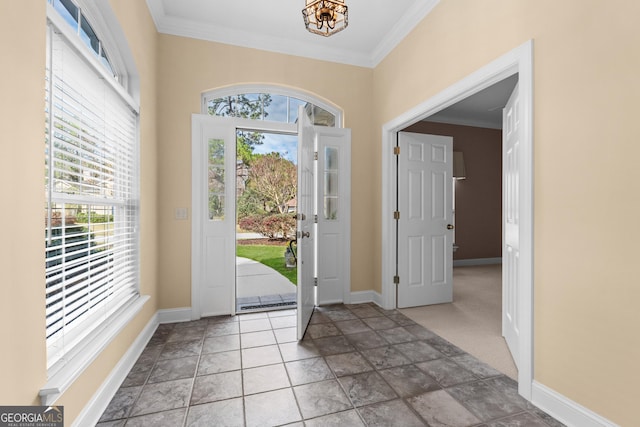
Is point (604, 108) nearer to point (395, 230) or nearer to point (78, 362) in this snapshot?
point (395, 230)

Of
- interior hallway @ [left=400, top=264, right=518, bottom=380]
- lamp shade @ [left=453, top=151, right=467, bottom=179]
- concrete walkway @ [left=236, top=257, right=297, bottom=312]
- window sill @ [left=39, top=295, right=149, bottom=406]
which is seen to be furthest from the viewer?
lamp shade @ [left=453, top=151, right=467, bottom=179]

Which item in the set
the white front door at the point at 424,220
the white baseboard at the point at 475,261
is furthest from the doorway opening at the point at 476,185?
the white front door at the point at 424,220

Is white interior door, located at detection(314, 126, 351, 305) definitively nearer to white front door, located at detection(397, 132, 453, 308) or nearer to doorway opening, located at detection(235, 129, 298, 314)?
white front door, located at detection(397, 132, 453, 308)

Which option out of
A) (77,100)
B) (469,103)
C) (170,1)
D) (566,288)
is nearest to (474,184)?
(469,103)

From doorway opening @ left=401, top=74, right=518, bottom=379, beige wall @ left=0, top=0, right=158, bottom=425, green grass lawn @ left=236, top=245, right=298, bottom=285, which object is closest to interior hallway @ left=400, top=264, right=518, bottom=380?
doorway opening @ left=401, top=74, right=518, bottom=379

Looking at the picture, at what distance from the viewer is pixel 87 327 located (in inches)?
64.2

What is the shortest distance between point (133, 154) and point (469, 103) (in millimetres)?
4800

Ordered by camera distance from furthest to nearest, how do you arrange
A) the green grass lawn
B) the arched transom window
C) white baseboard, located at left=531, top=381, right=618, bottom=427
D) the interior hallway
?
the green grass lawn
the arched transom window
the interior hallway
white baseboard, located at left=531, top=381, right=618, bottom=427

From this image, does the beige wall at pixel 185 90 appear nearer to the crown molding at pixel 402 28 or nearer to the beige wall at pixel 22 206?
the crown molding at pixel 402 28

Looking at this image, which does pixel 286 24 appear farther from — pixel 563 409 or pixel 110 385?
pixel 563 409

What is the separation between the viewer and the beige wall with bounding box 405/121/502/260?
231 inches

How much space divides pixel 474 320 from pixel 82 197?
3.43m

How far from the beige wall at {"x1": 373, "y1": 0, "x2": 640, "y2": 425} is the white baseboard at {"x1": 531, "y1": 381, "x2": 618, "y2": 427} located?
0.03m

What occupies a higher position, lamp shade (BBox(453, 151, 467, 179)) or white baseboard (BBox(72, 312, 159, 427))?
lamp shade (BBox(453, 151, 467, 179))
